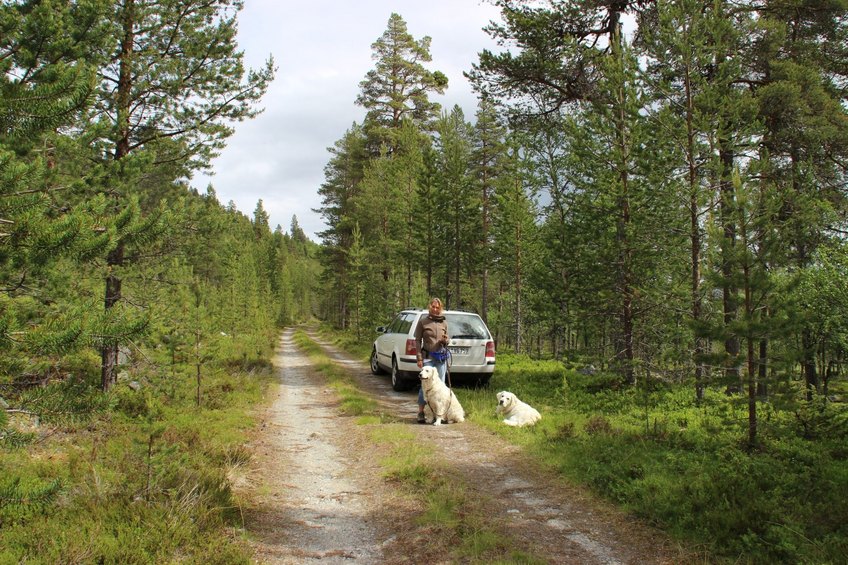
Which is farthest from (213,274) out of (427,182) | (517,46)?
(517,46)

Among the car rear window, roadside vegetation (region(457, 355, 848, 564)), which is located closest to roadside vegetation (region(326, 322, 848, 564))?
roadside vegetation (region(457, 355, 848, 564))

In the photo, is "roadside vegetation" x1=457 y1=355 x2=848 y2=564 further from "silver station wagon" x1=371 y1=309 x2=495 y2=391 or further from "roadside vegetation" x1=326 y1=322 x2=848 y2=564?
"silver station wagon" x1=371 y1=309 x2=495 y2=391

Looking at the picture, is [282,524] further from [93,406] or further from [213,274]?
[213,274]

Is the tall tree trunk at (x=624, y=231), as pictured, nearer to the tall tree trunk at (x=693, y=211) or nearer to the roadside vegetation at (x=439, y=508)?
the tall tree trunk at (x=693, y=211)

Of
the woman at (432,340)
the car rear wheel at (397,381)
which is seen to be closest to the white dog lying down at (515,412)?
the woman at (432,340)

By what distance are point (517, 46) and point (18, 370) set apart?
14.6 metres

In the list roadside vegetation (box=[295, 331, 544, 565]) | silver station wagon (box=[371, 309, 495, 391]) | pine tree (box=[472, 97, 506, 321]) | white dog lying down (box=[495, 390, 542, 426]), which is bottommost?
roadside vegetation (box=[295, 331, 544, 565])

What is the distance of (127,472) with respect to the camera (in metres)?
5.21

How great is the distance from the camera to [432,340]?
942 cm

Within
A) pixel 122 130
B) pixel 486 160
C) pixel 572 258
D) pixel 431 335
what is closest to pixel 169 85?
pixel 122 130

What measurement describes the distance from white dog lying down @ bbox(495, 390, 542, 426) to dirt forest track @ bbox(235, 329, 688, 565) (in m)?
0.67

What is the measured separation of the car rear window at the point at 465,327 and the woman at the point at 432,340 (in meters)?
1.92

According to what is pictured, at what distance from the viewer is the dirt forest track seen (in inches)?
168

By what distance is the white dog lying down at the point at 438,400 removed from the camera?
29.7 ft
